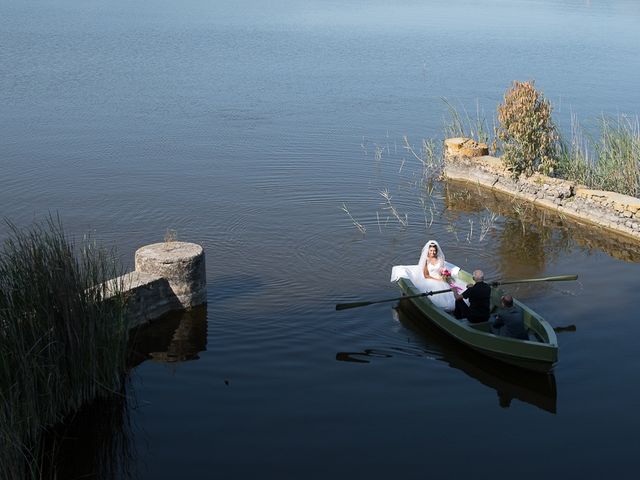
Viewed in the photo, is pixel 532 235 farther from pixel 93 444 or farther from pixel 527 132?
pixel 93 444

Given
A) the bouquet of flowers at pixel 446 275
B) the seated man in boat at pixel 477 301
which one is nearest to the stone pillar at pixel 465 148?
the bouquet of flowers at pixel 446 275

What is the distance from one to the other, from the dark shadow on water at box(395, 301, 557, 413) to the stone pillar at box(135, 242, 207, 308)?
12.9 feet

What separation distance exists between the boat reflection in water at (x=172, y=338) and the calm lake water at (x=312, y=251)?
0.04 m

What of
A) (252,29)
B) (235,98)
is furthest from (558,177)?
(252,29)

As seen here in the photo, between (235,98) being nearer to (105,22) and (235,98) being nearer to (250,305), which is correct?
(250,305)

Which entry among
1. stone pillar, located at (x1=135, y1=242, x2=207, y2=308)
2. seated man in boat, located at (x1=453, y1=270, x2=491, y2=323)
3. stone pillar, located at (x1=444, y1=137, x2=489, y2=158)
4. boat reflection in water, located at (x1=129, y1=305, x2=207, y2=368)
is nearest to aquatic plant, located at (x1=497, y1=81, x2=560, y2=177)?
stone pillar, located at (x1=444, y1=137, x2=489, y2=158)

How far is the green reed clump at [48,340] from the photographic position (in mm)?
11070

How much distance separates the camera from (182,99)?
35.9 meters

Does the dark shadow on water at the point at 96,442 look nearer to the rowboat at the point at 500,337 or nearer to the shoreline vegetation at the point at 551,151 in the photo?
the rowboat at the point at 500,337

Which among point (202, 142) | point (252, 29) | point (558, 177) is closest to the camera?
point (558, 177)

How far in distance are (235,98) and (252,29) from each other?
25.0 meters

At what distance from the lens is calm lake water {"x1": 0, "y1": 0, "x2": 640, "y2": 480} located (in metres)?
12.2

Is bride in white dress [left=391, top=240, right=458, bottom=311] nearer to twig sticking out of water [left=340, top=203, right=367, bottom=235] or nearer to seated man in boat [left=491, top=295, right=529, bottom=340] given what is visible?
seated man in boat [left=491, top=295, right=529, bottom=340]

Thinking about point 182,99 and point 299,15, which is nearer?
point 182,99
